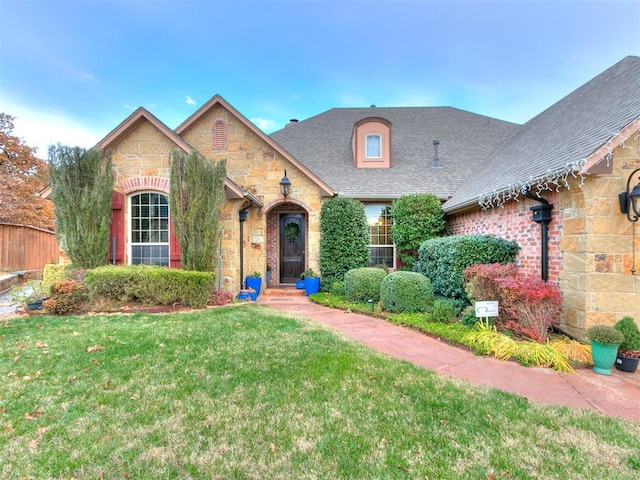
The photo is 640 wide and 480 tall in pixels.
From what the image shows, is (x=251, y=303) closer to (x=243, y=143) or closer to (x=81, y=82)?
(x=243, y=143)

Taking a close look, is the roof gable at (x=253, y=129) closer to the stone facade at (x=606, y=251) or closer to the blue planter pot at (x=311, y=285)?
the blue planter pot at (x=311, y=285)

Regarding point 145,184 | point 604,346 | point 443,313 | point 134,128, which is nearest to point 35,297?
point 145,184

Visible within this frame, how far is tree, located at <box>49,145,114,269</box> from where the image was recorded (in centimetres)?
759

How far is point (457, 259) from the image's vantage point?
6652 millimetres

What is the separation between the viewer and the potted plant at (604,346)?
3971 millimetres

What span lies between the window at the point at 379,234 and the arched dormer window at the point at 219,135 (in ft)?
17.4

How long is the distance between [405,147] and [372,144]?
6.11 ft

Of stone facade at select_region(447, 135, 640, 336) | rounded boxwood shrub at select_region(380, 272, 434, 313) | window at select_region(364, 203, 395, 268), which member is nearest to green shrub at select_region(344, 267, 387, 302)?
rounded boxwood shrub at select_region(380, 272, 434, 313)

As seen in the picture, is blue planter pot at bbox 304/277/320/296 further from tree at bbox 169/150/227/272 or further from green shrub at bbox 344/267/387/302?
tree at bbox 169/150/227/272

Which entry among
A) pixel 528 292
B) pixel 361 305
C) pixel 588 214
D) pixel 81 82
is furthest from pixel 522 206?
pixel 81 82

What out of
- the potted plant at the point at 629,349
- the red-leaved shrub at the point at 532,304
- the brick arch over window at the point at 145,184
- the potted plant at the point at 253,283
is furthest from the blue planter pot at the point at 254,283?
the potted plant at the point at 629,349

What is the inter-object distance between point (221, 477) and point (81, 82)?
15.3 m

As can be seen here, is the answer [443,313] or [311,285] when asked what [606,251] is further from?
[311,285]

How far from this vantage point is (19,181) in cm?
1802
